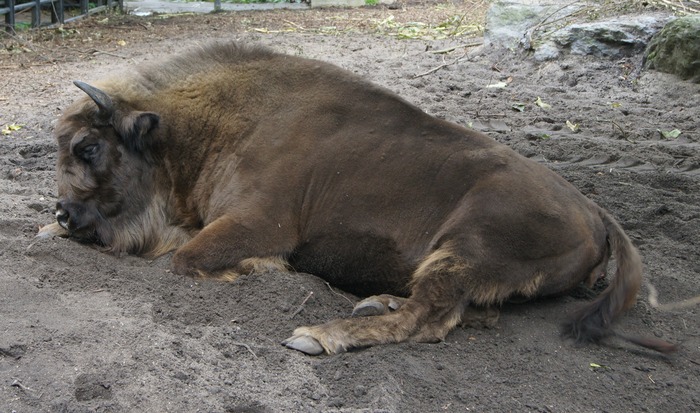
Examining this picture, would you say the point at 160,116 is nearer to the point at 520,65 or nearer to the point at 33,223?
the point at 33,223

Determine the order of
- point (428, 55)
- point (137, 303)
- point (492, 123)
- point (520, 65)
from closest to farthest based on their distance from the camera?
1. point (137, 303)
2. point (492, 123)
3. point (520, 65)
4. point (428, 55)

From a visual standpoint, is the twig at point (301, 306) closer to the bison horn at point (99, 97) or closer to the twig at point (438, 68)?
the bison horn at point (99, 97)

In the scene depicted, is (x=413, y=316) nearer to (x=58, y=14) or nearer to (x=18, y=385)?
(x=18, y=385)

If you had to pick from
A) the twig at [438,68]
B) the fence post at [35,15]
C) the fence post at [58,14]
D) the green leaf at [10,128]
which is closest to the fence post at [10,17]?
the fence post at [35,15]

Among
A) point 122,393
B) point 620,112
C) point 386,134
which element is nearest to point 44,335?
point 122,393

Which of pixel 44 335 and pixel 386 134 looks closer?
pixel 44 335

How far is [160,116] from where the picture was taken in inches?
185

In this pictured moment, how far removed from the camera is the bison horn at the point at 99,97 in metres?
4.43

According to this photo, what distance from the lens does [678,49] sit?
27.5ft

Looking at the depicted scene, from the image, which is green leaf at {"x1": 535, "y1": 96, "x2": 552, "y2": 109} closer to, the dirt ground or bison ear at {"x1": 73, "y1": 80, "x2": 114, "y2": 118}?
the dirt ground

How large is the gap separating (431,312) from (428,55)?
673cm

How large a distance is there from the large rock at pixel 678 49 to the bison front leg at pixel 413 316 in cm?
552

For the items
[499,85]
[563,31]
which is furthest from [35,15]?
[563,31]

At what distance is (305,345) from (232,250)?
0.93m
